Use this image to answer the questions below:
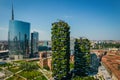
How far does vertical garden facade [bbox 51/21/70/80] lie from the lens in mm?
53656

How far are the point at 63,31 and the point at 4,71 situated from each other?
104 feet

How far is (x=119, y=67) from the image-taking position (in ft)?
206

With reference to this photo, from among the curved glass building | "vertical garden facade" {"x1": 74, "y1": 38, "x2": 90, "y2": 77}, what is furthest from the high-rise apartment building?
"vertical garden facade" {"x1": 74, "y1": 38, "x2": 90, "y2": 77}

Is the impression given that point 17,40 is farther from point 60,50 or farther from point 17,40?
point 60,50

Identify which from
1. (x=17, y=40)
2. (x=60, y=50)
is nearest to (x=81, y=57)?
(x=60, y=50)

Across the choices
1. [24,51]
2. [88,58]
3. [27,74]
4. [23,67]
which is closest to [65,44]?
[88,58]

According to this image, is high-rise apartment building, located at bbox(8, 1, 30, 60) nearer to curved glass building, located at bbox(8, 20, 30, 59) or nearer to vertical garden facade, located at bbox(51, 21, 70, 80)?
curved glass building, located at bbox(8, 20, 30, 59)

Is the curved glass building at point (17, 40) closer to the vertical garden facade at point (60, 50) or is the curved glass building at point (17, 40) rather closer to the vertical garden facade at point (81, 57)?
the vertical garden facade at point (81, 57)

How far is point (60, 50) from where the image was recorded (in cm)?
5431

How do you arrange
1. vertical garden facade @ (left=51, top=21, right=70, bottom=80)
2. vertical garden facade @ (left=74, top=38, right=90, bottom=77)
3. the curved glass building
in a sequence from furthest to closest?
the curved glass building, vertical garden facade @ (left=74, top=38, right=90, bottom=77), vertical garden facade @ (left=51, top=21, right=70, bottom=80)

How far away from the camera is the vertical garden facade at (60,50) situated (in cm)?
5366

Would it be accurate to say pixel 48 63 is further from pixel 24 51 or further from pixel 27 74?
pixel 24 51

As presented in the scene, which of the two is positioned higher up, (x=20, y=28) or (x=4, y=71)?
(x=20, y=28)

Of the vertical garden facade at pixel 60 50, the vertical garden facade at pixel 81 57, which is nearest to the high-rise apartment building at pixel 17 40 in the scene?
the vertical garden facade at pixel 81 57
